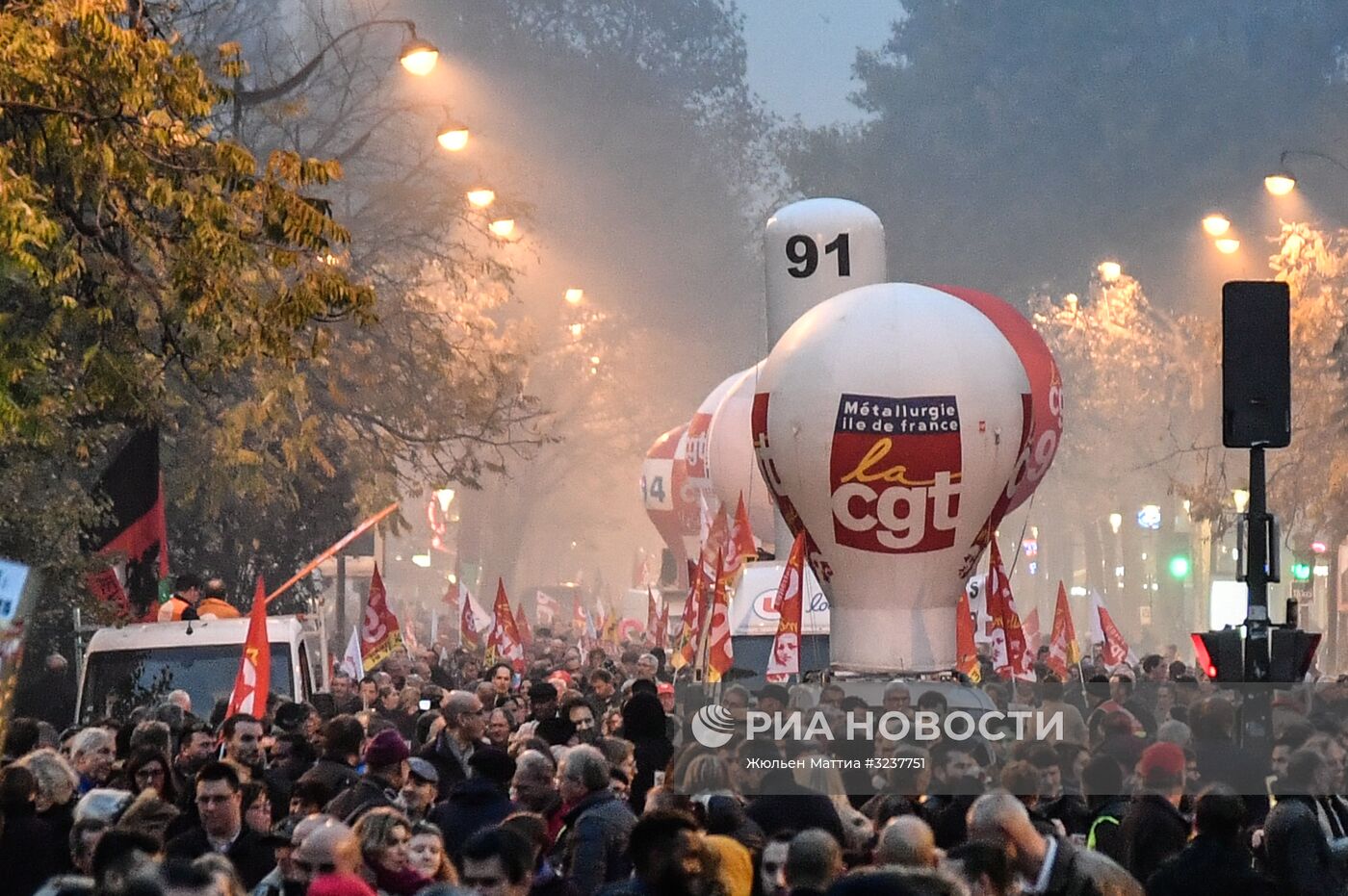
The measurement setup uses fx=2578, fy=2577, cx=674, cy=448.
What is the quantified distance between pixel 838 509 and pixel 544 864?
10499mm

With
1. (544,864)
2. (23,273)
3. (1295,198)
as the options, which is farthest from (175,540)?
(1295,198)

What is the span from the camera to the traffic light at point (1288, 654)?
15.1 meters

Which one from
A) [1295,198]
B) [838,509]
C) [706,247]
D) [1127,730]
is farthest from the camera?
[706,247]

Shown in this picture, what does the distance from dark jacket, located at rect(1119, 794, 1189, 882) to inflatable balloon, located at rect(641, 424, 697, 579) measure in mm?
29348

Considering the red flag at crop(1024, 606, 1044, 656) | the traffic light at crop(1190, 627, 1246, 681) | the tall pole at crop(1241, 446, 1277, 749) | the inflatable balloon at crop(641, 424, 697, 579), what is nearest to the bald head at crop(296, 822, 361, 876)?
the tall pole at crop(1241, 446, 1277, 749)

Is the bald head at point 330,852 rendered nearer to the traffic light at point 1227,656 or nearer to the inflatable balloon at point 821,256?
the traffic light at point 1227,656

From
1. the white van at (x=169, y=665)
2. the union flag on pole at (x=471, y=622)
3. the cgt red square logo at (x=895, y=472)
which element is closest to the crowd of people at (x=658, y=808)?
the white van at (x=169, y=665)

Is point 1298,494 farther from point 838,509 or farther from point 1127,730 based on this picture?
point 1127,730

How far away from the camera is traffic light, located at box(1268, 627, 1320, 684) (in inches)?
594

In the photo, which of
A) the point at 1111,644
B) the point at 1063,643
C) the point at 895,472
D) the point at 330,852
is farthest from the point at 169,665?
the point at 1111,644

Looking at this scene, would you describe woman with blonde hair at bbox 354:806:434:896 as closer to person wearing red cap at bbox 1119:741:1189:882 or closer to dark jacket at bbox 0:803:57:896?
dark jacket at bbox 0:803:57:896

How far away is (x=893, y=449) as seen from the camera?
18.9 metres

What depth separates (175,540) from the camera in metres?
31.5

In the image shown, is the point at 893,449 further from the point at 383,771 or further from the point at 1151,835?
the point at 1151,835
